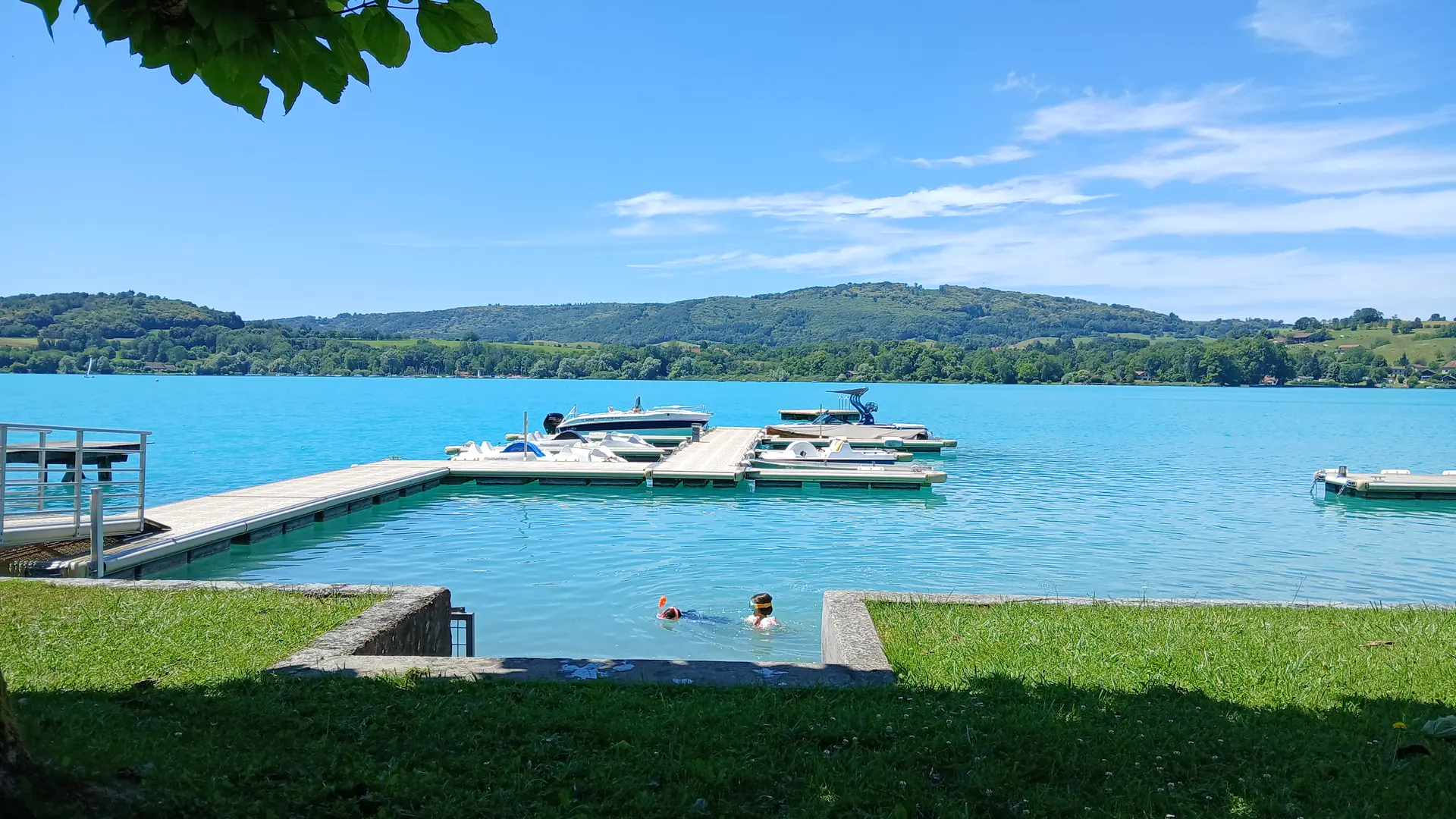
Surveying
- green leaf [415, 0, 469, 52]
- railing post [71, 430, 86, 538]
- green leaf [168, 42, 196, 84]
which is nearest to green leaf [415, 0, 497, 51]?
green leaf [415, 0, 469, 52]

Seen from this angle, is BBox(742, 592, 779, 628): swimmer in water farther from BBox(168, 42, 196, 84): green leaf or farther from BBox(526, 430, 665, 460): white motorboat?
BBox(526, 430, 665, 460): white motorboat

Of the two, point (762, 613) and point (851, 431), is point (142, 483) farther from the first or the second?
point (851, 431)

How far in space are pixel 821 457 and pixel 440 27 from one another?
26.5m

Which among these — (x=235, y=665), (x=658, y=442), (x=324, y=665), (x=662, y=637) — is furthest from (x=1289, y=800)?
(x=658, y=442)

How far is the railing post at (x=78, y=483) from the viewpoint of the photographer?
10.1m

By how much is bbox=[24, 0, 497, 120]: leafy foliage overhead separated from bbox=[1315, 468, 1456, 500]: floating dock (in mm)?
30159

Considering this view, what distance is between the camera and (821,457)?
1125 inches

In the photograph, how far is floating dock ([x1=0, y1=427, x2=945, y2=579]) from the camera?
11289mm

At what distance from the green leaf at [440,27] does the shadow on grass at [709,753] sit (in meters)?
2.68

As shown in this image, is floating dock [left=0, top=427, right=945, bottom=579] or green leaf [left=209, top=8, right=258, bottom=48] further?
floating dock [left=0, top=427, right=945, bottom=579]

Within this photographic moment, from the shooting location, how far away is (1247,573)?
16.3m

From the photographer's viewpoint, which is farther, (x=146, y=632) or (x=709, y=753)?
(x=146, y=632)

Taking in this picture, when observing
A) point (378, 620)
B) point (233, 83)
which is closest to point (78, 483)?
point (378, 620)

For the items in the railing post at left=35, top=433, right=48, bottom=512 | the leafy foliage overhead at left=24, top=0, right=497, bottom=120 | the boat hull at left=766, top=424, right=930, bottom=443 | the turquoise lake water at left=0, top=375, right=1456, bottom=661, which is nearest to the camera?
the leafy foliage overhead at left=24, top=0, right=497, bottom=120
